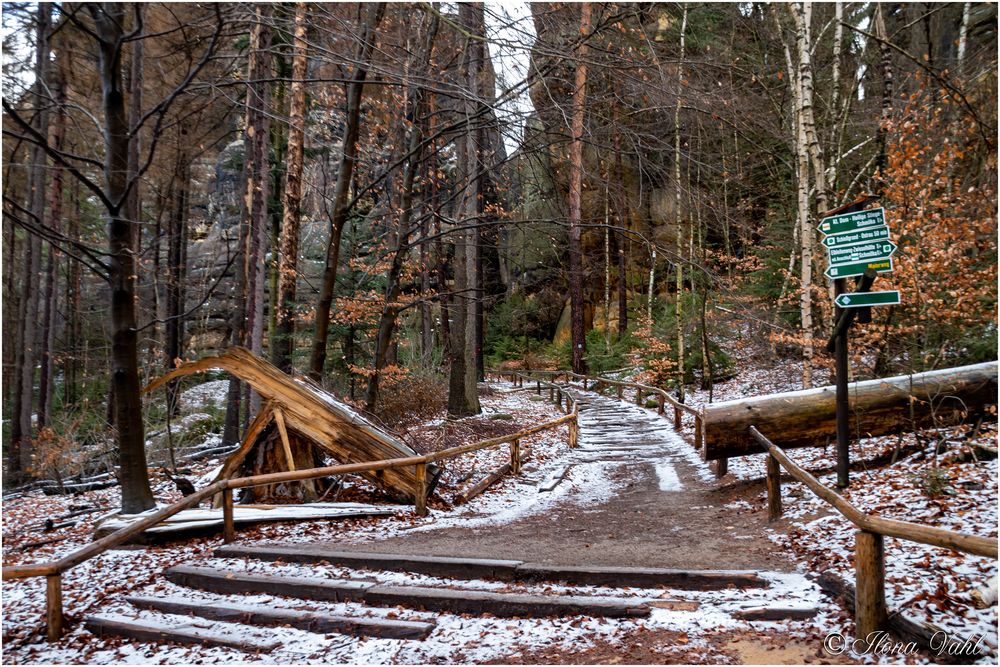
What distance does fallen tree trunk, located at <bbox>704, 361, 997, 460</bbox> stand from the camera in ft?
22.7

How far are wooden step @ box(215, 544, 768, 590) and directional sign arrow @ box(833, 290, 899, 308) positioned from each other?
3.05m

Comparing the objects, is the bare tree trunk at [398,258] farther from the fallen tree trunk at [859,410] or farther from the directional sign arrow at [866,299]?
the directional sign arrow at [866,299]

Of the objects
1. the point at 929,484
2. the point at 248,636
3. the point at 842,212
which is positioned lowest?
the point at 248,636

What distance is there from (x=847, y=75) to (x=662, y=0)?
15071 millimetres

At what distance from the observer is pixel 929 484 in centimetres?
539

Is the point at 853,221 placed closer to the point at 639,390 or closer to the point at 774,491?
the point at 774,491

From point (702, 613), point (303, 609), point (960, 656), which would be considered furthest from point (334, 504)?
point (960, 656)

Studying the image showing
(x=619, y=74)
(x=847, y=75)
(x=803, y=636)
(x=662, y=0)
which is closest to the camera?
(x=803, y=636)

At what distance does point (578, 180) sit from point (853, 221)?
565 centimetres

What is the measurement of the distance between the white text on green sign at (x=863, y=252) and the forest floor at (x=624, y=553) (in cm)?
225

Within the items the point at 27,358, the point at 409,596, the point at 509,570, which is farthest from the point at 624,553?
the point at 27,358

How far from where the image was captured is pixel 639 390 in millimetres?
20047

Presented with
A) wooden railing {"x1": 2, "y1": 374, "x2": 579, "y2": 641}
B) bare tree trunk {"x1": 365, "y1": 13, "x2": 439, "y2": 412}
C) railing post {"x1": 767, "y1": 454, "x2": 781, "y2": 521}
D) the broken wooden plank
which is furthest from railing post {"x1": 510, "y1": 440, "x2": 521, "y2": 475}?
railing post {"x1": 767, "y1": 454, "x2": 781, "y2": 521}

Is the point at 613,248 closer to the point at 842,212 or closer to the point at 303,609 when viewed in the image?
the point at 842,212
